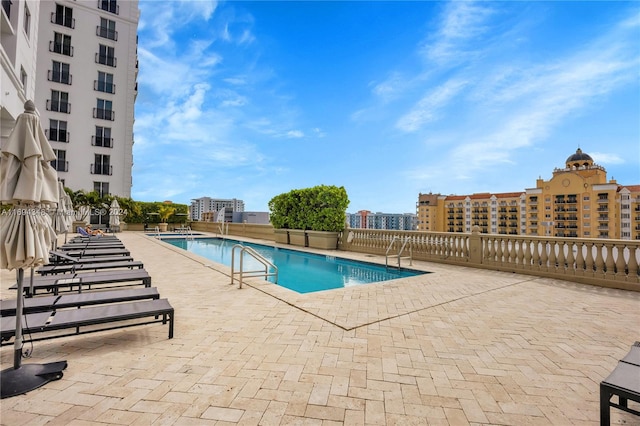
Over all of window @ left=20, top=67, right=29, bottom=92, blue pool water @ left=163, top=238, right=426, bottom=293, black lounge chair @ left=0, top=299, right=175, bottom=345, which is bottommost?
blue pool water @ left=163, top=238, right=426, bottom=293

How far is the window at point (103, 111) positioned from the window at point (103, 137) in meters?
1.04

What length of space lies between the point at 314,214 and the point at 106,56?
28.2 m

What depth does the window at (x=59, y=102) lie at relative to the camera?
25.2 metres

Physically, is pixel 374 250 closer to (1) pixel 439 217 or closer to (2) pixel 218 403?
(2) pixel 218 403

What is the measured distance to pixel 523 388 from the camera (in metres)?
2.63

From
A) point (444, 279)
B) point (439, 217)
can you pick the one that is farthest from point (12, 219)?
point (439, 217)

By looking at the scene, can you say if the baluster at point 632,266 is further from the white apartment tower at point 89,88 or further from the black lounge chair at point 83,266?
the white apartment tower at point 89,88

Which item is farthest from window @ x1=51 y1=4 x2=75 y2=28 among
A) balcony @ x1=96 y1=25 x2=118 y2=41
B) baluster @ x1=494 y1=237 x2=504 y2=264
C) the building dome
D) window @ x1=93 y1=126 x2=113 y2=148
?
the building dome

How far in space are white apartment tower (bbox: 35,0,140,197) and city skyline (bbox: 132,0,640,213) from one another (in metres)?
3.83

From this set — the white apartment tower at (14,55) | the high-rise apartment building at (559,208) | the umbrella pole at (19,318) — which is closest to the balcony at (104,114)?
the white apartment tower at (14,55)

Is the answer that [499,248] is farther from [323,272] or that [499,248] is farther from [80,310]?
[80,310]

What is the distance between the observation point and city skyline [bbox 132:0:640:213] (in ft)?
31.0

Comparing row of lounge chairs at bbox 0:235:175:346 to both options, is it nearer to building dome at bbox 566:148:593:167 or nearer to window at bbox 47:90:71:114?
window at bbox 47:90:71:114

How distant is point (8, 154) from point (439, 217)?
11414 centimetres
